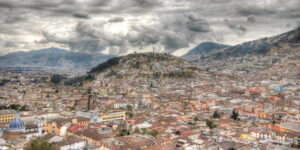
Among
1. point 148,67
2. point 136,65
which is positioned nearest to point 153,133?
point 148,67

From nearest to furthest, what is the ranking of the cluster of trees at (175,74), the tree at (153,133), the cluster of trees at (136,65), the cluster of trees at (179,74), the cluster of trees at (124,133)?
the tree at (153,133) < the cluster of trees at (124,133) < the cluster of trees at (175,74) < the cluster of trees at (179,74) < the cluster of trees at (136,65)

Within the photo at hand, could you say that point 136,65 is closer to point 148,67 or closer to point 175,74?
point 148,67

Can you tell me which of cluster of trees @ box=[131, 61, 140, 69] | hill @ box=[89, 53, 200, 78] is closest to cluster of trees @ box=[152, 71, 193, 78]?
hill @ box=[89, 53, 200, 78]

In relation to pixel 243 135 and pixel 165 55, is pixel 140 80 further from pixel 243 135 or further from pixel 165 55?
pixel 243 135

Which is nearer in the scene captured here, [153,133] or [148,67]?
[153,133]

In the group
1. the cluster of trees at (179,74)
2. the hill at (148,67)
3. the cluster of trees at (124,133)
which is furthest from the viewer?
the hill at (148,67)

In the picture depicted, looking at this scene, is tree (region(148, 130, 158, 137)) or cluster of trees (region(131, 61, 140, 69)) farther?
cluster of trees (region(131, 61, 140, 69))

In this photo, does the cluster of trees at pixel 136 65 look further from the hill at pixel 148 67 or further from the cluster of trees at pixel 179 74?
the cluster of trees at pixel 179 74

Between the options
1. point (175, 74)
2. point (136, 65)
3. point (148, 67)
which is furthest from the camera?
point (136, 65)

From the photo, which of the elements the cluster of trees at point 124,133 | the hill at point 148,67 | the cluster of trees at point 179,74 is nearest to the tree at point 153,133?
the cluster of trees at point 124,133

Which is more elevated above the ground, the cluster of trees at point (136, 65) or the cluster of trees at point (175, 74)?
the cluster of trees at point (136, 65)

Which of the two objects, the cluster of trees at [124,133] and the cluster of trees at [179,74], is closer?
the cluster of trees at [124,133]

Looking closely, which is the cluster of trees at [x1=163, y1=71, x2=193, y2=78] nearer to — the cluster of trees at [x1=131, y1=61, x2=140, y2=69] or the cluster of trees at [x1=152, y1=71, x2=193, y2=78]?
the cluster of trees at [x1=152, y1=71, x2=193, y2=78]
